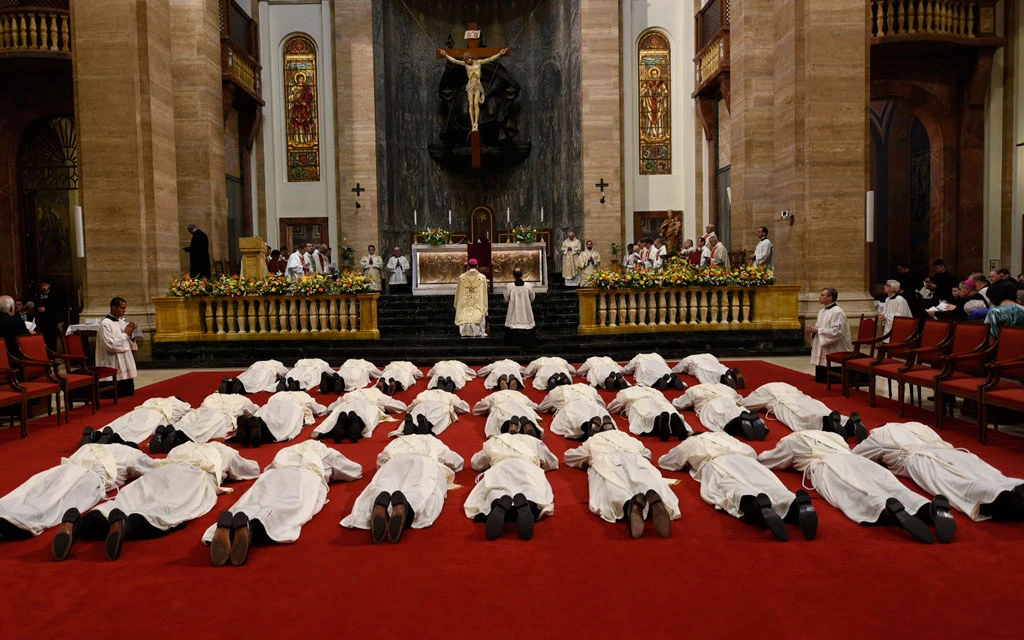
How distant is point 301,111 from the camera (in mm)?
21141

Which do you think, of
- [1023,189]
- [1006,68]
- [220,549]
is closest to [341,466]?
[220,549]

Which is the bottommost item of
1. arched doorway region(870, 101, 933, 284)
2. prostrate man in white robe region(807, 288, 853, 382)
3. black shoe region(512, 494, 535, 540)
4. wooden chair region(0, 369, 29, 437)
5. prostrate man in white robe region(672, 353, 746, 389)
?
black shoe region(512, 494, 535, 540)

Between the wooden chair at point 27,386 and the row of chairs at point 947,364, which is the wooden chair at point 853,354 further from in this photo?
the wooden chair at point 27,386

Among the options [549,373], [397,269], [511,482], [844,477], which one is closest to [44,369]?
[549,373]

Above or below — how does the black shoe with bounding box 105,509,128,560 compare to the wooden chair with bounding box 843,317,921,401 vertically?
below

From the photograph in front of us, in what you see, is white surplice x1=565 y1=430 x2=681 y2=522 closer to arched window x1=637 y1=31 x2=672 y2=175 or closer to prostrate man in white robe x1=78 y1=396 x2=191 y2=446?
prostrate man in white robe x1=78 y1=396 x2=191 y2=446

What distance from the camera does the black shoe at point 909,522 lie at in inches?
163

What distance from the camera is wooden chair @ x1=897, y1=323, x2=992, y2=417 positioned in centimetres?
695

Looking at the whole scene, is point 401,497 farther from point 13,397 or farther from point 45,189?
point 45,189

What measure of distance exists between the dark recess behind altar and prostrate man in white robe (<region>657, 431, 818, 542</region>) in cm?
1573

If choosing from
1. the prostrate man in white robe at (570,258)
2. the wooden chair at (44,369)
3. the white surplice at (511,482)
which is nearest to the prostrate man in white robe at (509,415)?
the white surplice at (511,482)

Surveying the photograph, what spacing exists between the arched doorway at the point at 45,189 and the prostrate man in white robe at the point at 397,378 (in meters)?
11.3

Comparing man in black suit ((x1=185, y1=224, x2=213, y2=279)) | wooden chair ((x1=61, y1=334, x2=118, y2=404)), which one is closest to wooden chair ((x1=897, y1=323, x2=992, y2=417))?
wooden chair ((x1=61, y1=334, x2=118, y2=404))

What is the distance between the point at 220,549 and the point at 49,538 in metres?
1.31
